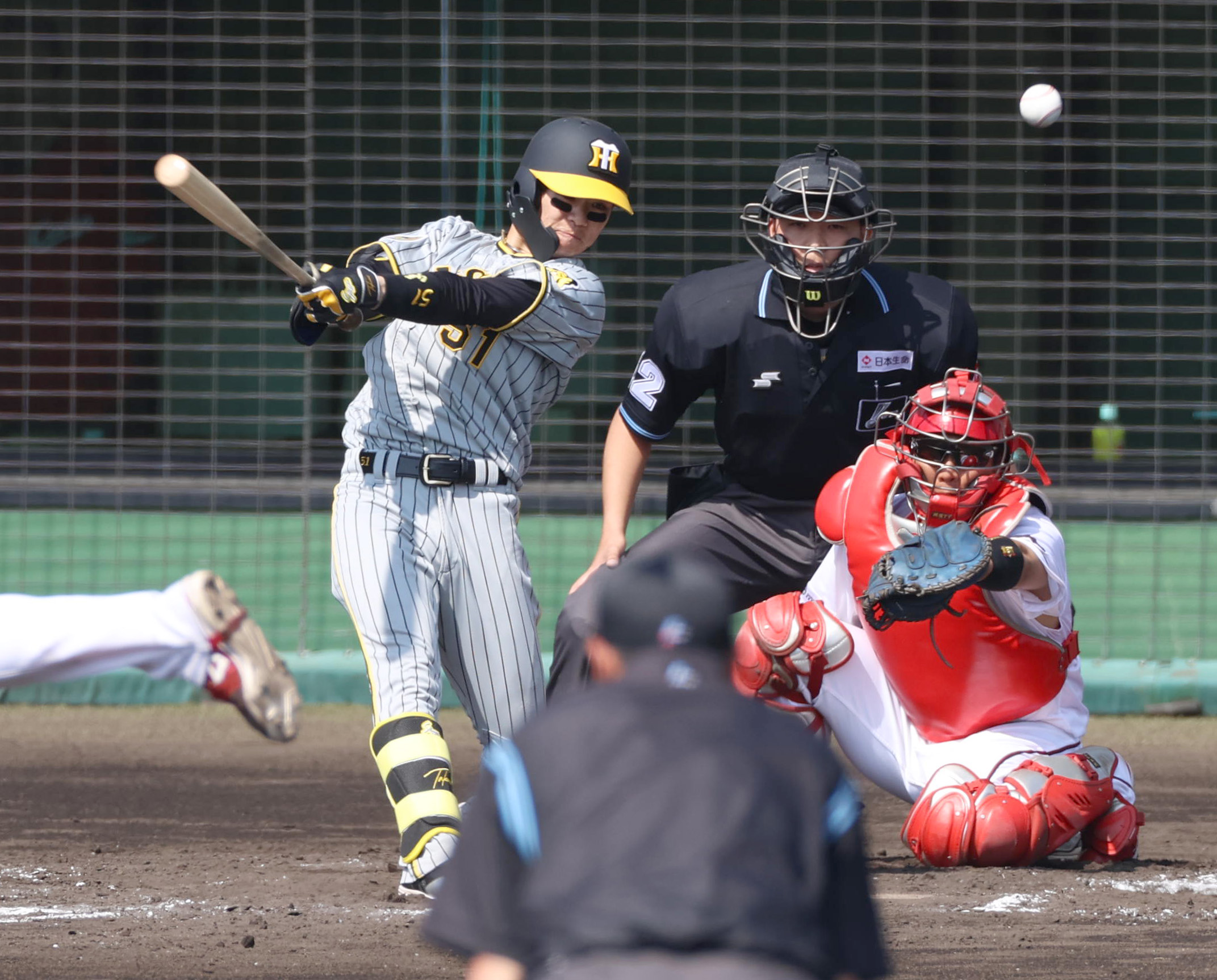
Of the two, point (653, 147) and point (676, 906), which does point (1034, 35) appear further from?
point (676, 906)

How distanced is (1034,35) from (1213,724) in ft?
10.6

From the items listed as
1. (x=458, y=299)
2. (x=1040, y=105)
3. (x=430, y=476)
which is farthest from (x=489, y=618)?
(x=1040, y=105)

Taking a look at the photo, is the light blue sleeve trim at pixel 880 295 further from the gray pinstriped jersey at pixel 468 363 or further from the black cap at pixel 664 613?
the black cap at pixel 664 613

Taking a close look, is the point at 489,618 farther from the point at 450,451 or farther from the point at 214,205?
the point at 214,205

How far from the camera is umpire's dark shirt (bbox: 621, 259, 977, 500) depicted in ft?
14.0

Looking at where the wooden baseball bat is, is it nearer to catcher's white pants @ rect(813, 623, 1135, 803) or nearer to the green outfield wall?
catcher's white pants @ rect(813, 623, 1135, 803)

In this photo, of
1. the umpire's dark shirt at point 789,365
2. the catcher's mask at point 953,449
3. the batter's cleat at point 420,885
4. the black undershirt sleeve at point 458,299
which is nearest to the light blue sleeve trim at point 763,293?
the umpire's dark shirt at point 789,365

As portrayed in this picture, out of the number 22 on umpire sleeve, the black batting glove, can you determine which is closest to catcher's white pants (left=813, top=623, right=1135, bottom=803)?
the number 22 on umpire sleeve

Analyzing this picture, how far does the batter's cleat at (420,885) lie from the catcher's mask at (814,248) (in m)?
1.60

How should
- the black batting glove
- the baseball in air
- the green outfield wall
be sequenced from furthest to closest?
1. the green outfield wall
2. the baseball in air
3. the black batting glove

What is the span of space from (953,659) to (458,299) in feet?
4.73

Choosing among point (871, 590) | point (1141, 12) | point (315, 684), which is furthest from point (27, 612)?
point (1141, 12)

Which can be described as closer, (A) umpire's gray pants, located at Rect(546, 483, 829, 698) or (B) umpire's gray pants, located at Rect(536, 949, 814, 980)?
(B) umpire's gray pants, located at Rect(536, 949, 814, 980)

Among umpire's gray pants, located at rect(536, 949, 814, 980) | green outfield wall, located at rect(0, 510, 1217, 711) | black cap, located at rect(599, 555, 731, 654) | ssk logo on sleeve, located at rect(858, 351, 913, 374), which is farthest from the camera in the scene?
green outfield wall, located at rect(0, 510, 1217, 711)
